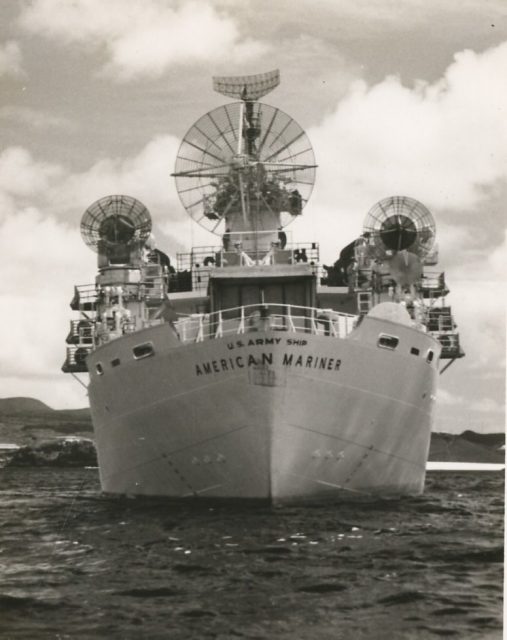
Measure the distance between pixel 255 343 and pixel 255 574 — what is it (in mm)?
7989

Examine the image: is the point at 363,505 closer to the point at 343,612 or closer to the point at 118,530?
the point at 118,530

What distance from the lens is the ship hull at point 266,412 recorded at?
73.0 feet

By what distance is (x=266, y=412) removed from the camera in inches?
872

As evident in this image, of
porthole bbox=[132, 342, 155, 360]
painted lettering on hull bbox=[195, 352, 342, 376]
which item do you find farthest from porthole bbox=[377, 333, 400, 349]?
porthole bbox=[132, 342, 155, 360]

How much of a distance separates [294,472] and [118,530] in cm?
446

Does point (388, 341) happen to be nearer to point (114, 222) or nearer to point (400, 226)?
point (400, 226)

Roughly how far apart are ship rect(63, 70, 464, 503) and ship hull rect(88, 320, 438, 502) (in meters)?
0.04

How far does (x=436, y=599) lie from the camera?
13.8m

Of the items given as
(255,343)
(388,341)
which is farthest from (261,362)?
(388,341)

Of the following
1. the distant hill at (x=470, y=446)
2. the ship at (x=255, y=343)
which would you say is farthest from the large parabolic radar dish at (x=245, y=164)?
the distant hill at (x=470, y=446)

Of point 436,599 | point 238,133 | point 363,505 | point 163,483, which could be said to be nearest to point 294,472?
point 363,505

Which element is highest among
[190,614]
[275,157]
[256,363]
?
[275,157]

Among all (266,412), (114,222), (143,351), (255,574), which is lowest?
(255,574)

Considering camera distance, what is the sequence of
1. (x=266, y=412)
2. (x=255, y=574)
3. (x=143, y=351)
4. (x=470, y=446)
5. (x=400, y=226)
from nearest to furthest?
(x=255, y=574)
(x=266, y=412)
(x=143, y=351)
(x=470, y=446)
(x=400, y=226)
